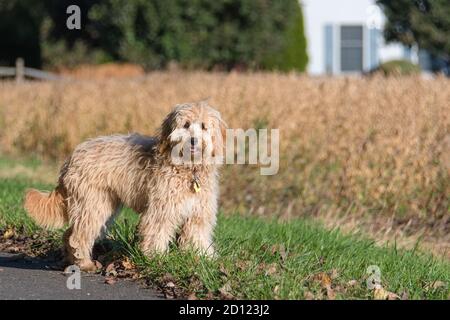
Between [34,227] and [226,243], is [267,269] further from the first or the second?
[34,227]

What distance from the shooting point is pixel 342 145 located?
45.1 ft

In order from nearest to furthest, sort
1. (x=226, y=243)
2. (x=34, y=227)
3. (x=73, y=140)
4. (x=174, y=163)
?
1. (x=174, y=163)
2. (x=226, y=243)
3. (x=34, y=227)
4. (x=73, y=140)

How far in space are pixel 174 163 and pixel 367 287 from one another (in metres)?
1.87

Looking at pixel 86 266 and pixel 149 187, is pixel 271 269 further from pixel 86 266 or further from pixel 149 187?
pixel 86 266

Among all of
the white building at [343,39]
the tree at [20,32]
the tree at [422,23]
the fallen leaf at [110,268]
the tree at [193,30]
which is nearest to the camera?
the fallen leaf at [110,268]

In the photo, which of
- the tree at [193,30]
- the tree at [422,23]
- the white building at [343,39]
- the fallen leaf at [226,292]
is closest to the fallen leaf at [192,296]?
the fallen leaf at [226,292]

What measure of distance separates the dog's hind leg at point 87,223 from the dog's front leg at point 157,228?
1.54 feet

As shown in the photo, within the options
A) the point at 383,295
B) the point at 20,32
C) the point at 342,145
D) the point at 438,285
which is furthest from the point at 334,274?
the point at 20,32

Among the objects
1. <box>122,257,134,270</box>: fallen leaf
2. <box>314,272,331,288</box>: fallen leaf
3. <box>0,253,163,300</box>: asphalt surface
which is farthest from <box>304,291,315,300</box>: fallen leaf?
<box>122,257,134,270</box>: fallen leaf

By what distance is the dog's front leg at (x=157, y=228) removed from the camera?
851 cm

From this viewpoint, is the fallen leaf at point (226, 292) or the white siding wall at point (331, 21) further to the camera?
the white siding wall at point (331, 21)

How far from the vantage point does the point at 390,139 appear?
1337 centimetres

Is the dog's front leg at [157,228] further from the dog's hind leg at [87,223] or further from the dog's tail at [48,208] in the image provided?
the dog's tail at [48,208]

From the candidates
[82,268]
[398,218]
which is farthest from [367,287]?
[398,218]
